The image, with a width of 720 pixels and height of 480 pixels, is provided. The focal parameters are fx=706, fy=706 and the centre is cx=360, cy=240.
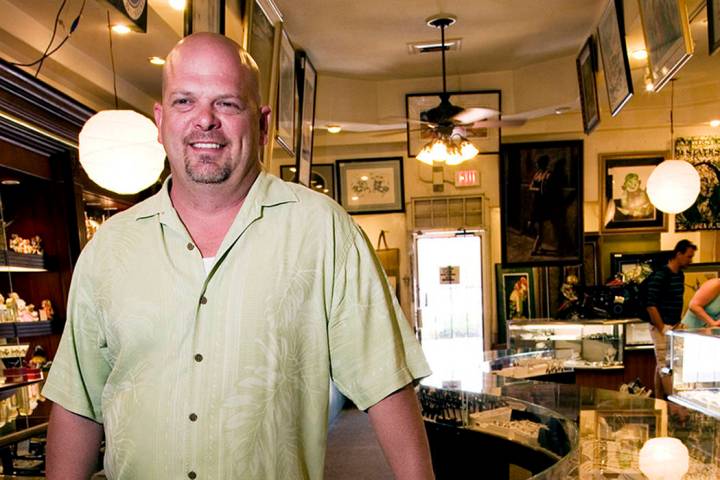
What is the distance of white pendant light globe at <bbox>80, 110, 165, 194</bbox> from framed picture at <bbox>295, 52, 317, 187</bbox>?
2.28m

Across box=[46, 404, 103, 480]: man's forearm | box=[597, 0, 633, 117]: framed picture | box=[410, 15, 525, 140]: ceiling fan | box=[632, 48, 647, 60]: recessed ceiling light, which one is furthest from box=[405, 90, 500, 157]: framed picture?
box=[46, 404, 103, 480]: man's forearm

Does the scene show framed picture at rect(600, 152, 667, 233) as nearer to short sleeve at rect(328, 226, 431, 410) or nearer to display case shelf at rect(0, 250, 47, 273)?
display case shelf at rect(0, 250, 47, 273)

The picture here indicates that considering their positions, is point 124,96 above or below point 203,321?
above

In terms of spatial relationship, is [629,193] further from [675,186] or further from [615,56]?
[615,56]

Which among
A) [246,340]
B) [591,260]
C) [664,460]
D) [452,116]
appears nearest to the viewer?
[246,340]

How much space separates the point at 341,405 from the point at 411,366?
26.7ft

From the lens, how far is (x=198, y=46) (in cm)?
142

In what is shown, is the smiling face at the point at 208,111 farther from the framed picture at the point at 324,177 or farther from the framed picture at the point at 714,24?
the framed picture at the point at 324,177

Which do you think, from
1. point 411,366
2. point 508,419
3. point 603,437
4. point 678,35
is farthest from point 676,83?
point 411,366

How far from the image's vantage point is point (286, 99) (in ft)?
17.1

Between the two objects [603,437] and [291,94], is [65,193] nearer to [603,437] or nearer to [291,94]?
[291,94]

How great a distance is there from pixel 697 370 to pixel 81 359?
Answer: 379cm

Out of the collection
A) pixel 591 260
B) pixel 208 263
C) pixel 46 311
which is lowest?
pixel 46 311

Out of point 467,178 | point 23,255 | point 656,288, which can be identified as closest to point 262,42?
point 23,255
